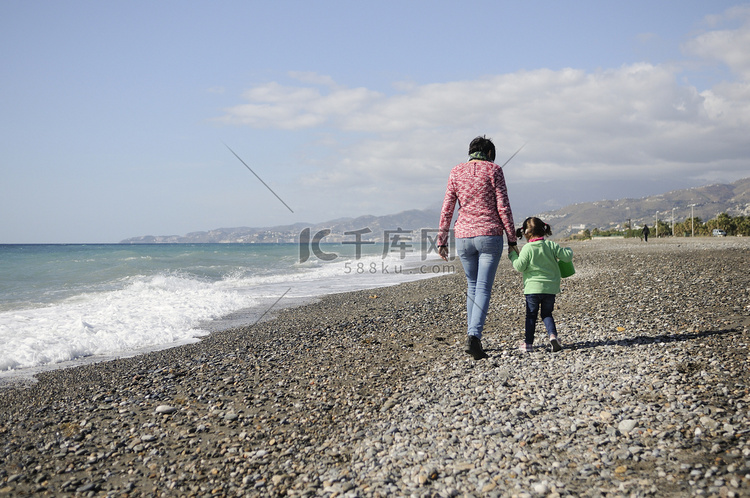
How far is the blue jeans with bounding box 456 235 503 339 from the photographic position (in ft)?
16.9

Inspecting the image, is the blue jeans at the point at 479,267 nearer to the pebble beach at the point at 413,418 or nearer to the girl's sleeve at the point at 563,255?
the pebble beach at the point at 413,418

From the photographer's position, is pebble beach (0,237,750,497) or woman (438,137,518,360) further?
woman (438,137,518,360)

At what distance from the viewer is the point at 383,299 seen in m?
12.7

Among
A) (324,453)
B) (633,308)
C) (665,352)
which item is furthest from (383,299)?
(324,453)

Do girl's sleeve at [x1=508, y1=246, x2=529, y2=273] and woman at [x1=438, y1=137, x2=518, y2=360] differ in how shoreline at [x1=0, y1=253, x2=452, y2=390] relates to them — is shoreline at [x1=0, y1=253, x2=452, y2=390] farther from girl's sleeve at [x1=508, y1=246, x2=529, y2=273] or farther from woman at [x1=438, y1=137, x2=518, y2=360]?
girl's sleeve at [x1=508, y1=246, x2=529, y2=273]

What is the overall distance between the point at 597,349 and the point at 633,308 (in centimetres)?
286

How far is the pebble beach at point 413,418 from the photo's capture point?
301cm

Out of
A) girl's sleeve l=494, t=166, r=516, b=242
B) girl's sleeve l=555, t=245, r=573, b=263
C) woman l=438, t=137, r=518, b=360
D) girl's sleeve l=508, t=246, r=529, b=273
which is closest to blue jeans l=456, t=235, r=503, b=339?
woman l=438, t=137, r=518, b=360

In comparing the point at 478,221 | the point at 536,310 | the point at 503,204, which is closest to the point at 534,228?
the point at 503,204

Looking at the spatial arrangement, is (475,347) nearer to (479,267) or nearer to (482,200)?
(479,267)

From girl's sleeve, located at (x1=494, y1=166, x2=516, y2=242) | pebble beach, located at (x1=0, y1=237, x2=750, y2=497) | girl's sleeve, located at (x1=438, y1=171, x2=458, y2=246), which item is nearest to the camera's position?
pebble beach, located at (x1=0, y1=237, x2=750, y2=497)

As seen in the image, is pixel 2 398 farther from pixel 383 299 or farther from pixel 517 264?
pixel 383 299

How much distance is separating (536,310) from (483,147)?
202cm

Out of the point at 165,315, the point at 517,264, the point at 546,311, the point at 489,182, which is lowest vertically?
the point at 165,315
